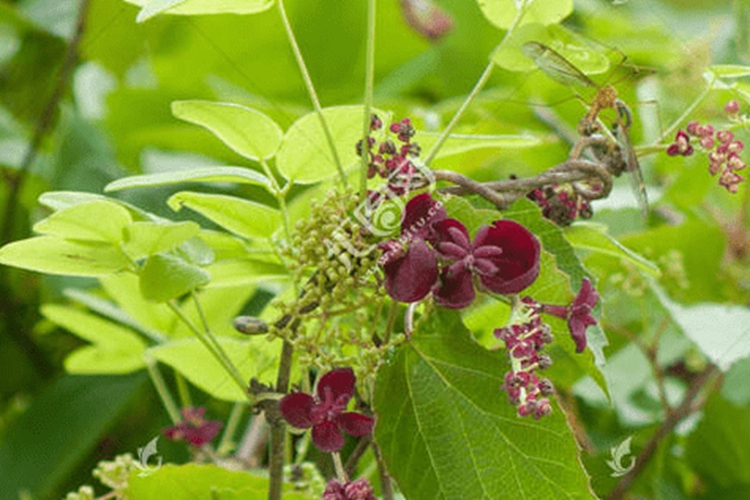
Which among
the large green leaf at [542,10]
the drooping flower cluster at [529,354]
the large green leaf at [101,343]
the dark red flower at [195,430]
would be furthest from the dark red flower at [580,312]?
the large green leaf at [101,343]

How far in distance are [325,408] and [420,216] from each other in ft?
0.23

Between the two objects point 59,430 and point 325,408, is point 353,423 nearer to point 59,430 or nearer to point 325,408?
point 325,408

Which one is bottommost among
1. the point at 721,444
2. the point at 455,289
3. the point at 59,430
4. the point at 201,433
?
the point at 721,444

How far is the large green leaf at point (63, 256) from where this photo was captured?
1.20 ft

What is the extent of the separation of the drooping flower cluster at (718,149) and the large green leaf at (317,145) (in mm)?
113

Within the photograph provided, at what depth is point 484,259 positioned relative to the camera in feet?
1.04

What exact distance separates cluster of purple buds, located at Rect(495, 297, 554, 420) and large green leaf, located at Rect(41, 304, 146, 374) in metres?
0.36

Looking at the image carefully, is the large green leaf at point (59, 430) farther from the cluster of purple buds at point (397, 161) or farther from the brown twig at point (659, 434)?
the cluster of purple buds at point (397, 161)

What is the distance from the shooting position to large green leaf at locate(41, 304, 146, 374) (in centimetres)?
62

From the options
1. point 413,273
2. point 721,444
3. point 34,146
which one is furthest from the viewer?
point 34,146

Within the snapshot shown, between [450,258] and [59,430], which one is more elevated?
[450,258]

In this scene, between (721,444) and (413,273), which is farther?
(721,444)

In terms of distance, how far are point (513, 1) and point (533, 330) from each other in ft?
0.49

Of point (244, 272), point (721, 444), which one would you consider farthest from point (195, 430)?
point (721, 444)
